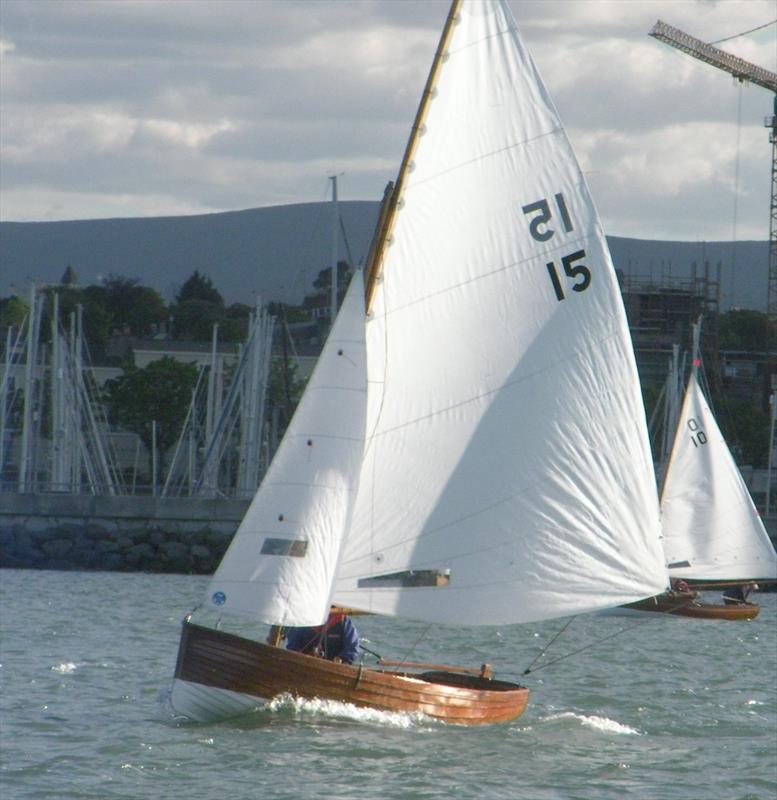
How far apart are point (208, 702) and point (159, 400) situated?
69188mm

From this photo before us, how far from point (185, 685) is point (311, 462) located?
2618 millimetres

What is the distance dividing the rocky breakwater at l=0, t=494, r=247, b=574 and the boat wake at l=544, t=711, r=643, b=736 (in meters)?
33.0

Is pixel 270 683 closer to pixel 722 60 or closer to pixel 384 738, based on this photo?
pixel 384 738

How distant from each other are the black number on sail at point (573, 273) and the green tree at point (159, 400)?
6748 cm

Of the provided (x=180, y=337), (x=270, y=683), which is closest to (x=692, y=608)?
(x=270, y=683)

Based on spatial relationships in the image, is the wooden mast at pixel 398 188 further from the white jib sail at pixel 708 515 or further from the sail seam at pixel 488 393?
the white jib sail at pixel 708 515

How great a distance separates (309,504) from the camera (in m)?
18.1

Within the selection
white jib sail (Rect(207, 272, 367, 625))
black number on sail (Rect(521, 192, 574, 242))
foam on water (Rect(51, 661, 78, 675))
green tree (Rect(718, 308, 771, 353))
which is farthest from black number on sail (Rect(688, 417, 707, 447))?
green tree (Rect(718, 308, 771, 353))

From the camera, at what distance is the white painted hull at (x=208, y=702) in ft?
59.4

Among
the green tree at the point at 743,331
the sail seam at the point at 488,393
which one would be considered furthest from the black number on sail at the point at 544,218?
the green tree at the point at 743,331

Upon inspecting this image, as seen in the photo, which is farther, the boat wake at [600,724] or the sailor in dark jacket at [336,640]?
the boat wake at [600,724]

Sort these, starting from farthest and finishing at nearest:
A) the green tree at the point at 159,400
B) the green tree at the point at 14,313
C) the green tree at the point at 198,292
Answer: the green tree at the point at 198,292 → the green tree at the point at 14,313 → the green tree at the point at 159,400

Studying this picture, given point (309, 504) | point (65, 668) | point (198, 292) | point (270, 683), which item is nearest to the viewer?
point (270, 683)

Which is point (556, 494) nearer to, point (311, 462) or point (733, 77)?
point (311, 462)
